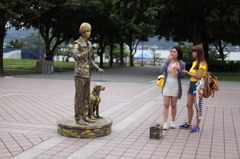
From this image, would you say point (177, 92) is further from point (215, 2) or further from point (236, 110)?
point (215, 2)

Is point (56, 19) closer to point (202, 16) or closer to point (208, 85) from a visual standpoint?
point (202, 16)

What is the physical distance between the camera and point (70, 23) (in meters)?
26.5

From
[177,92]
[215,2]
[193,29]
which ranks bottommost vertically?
[177,92]

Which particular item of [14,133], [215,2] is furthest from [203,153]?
[215,2]

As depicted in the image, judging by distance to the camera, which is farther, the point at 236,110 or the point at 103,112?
the point at 236,110

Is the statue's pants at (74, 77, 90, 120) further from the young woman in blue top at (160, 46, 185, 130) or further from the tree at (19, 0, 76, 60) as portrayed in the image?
the tree at (19, 0, 76, 60)

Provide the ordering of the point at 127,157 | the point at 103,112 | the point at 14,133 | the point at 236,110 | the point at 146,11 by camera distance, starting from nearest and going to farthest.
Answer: the point at 127,157 → the point at 14,133 → the point at 103,112 → the point at 236,110 → the point at 146,11

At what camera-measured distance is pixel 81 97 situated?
5.87 m

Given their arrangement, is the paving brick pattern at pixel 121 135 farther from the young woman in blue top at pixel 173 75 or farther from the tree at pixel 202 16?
the tree at pixel 202 16

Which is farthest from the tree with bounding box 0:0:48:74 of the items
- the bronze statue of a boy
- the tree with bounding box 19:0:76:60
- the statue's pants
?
the statue's pants

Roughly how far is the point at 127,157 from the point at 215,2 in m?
18.4

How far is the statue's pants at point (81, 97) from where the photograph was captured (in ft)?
19.1

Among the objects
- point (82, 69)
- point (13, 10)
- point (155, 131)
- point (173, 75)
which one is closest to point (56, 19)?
point (13, 10)

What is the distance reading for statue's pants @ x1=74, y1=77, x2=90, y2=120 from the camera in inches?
229
